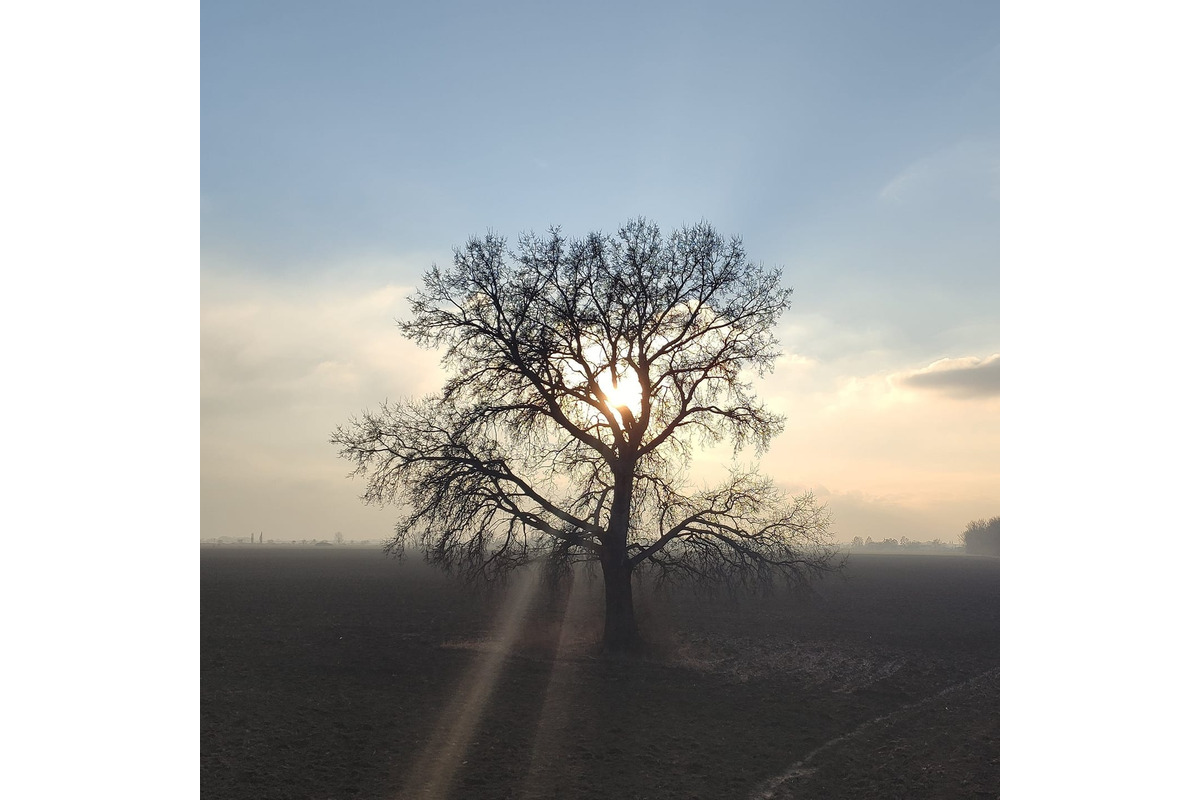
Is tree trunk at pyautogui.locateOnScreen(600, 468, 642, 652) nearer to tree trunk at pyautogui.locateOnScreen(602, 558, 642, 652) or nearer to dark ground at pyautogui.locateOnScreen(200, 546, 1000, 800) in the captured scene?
tree trunk at pyautogui.locateOnScreen(602, 558, 642, 652)

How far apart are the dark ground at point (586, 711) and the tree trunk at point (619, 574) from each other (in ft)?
2.48

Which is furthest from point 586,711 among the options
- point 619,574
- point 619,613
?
point 619,613

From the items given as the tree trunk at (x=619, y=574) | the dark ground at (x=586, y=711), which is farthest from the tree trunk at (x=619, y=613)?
the dark ground at (x=586, y=711)

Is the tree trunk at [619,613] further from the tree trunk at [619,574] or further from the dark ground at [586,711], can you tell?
the dark ground at [586,711]

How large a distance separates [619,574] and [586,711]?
4925 millimetres

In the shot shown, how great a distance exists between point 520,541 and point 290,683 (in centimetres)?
584

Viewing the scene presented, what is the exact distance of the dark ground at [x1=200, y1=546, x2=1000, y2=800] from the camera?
1017 cm

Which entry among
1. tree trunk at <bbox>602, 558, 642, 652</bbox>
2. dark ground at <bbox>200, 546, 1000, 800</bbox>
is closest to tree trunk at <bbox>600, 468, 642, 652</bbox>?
tree trunk at <bbox>602, 558, 642, 652</bbox>

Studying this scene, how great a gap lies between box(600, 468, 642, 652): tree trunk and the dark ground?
2.48 ft

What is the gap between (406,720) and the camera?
1261 centimetres

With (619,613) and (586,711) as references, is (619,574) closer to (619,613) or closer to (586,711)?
(619,613)

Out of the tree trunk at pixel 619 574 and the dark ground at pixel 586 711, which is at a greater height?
the tree trunk at pixel 619 574

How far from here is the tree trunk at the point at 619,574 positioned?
18203 mm
